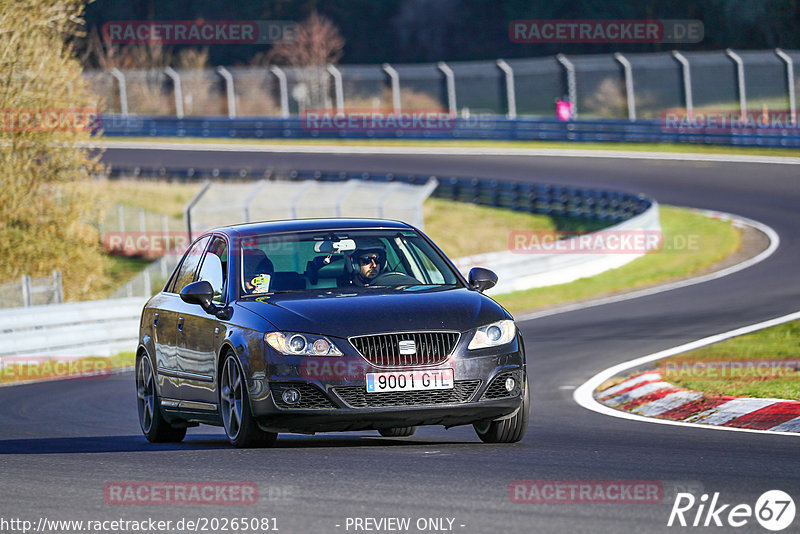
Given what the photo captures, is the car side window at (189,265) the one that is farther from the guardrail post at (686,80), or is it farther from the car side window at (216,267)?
the guardrail post at (686,80)

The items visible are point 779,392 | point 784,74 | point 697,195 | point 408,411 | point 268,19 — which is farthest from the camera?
point 268,19

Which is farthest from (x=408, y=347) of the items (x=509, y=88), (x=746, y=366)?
(x=509, y=88)

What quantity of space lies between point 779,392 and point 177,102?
50.7m

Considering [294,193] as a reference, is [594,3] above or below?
above

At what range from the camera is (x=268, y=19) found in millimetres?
84875

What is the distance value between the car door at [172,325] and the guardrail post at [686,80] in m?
36.3

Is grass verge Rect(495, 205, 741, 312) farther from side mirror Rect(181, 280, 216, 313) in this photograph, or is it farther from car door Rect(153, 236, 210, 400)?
side mirror Rect(181, 280, 216, 313)

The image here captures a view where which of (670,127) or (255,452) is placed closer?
(255,452)

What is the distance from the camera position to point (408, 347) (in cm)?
816

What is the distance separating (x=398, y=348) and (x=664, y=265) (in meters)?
18.0

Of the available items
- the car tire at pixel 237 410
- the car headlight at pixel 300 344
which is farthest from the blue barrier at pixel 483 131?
the car headlight at pixel 300 344

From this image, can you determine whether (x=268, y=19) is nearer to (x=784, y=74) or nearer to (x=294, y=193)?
(x=784, y=74)

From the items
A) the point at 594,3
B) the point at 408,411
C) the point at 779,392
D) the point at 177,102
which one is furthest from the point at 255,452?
the point at 594,3

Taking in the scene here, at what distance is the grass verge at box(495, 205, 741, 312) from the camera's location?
23.1 m
